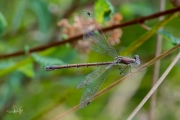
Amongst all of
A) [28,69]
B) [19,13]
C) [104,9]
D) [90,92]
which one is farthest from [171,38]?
[19,13]

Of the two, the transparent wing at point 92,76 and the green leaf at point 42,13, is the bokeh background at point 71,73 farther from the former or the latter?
the transparent wing at point 92,76

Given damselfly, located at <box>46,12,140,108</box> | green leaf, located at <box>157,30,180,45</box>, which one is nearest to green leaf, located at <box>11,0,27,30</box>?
damselfly, located at <box>46,12,140,108</box>

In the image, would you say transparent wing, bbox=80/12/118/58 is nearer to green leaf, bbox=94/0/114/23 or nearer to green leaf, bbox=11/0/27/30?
green leaf, bbox=94/0/114/23

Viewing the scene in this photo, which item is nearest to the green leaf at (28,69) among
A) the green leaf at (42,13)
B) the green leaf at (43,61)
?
the green leaf at (43,61)

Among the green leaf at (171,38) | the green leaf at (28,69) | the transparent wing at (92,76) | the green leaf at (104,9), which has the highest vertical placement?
the green leaf at (104,9)

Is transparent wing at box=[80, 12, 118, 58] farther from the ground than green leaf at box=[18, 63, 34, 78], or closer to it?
farther from the ground

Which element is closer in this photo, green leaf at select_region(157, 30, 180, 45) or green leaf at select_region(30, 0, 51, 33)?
green leaf at select_region(157, 30, 180, 45)

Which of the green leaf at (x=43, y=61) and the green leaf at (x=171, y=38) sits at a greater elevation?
the green leaf at (x=171, y=38)
